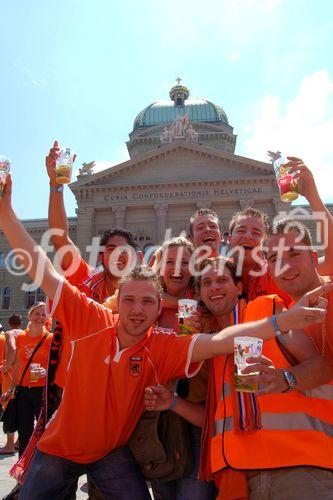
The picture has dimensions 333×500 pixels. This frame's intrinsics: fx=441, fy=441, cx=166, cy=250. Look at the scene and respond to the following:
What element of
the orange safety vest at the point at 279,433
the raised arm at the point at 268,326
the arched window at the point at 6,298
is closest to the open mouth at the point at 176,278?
the raised arm at the point at 268,326

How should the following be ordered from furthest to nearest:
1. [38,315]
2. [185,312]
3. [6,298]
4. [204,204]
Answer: [6,298]
[204,204]
[38,315]
[185,312]

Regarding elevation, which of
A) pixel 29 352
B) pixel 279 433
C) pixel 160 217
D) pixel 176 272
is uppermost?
pixel 160 217

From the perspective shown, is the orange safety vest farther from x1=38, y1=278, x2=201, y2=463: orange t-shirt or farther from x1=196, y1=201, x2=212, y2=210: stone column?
x1=196, y1=201, x2=212, y2=210: stone column

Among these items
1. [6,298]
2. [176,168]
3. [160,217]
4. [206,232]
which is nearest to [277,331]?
[206,232]

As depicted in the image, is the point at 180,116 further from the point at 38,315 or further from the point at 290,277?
the point at 290,277

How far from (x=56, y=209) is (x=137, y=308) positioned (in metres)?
1.61

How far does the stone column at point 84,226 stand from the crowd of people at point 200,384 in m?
35.4

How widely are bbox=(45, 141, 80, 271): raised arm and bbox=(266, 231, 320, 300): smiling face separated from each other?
2.14 m

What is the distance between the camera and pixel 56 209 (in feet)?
14.0

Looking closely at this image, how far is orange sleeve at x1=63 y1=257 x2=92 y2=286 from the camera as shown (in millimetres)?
4539

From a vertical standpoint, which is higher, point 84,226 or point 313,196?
point 84,226

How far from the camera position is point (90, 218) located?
39.2 m

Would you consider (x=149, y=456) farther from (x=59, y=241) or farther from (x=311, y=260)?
(x=59, y=241)

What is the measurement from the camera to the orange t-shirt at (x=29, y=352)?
7223mm
